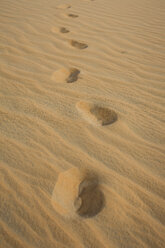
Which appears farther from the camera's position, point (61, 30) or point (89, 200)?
point (61, 30)

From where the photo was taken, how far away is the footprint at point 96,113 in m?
1.79

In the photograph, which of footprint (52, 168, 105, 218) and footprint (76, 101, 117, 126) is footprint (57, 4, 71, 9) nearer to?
footprint (76, 101, 117, 126)

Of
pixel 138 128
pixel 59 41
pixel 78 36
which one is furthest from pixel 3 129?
pixel 78 36

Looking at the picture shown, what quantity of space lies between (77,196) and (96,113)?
78 cm

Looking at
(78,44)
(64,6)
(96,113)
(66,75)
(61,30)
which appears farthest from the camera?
(64,6)

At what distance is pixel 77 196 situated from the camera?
1.29 m

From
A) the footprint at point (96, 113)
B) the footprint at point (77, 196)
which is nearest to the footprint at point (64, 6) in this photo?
the footprint at point (96, 113)

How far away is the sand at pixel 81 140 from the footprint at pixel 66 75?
0.4 inches

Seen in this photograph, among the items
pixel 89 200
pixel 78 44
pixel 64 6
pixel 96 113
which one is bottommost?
pixel 89 200

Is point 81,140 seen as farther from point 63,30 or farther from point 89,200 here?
point 63,30

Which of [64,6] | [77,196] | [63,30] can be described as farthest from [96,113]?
[64,6]

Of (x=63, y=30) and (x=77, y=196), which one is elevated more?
(x=63, y=30)

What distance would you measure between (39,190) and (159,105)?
1282 millimetres

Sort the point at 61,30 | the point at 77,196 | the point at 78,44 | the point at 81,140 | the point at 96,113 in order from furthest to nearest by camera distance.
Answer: the point at 61,30 → the point at 78,44 → the point at 96,113 → the point at 81,140 → the point at 77,196
